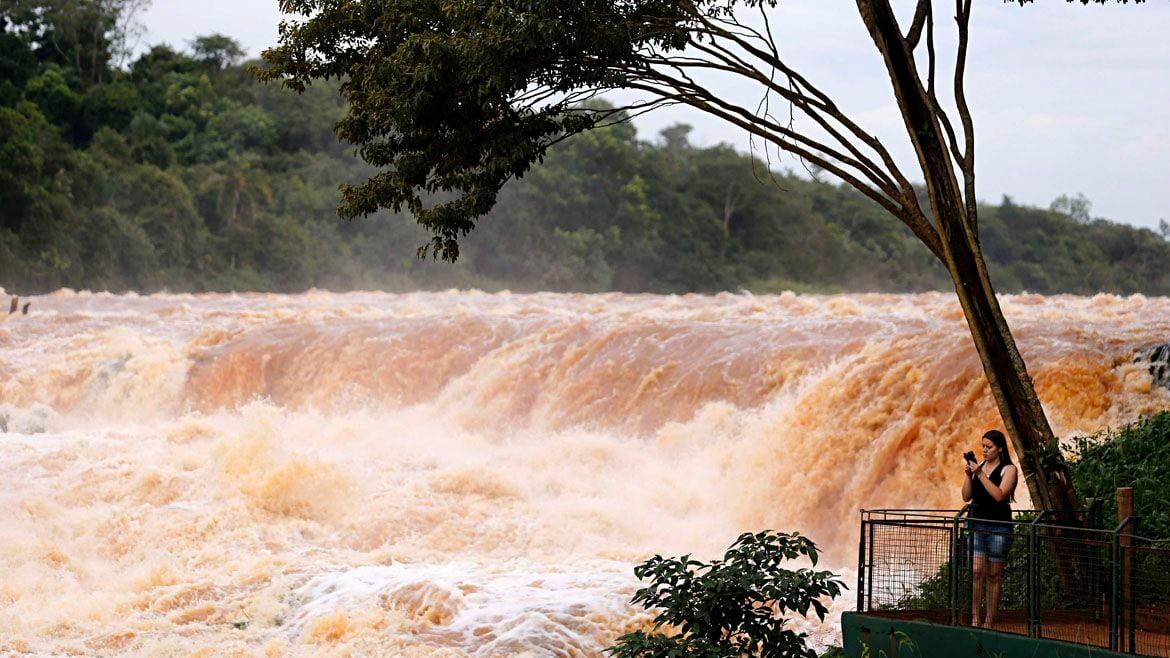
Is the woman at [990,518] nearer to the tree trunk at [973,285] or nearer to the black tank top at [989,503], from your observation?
the black tank top at [989,503]

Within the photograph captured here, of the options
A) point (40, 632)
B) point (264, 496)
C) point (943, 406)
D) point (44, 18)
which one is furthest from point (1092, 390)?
point (44, 18)

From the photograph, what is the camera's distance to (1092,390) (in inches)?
540

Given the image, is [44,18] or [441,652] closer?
[441,652]

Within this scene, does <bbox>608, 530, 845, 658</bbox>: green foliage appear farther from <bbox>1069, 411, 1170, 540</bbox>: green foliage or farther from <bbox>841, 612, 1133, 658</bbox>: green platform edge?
<bbox>1069, 411, 1170, 540</bbox>: green foliage

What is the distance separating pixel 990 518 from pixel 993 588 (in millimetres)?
429

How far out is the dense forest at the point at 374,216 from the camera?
50250mm

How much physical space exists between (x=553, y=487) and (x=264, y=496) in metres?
3.37

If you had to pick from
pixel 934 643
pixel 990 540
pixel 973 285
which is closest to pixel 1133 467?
pixel 973 285

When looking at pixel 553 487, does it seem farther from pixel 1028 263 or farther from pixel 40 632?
pixel 1028 263

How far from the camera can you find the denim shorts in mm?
8280

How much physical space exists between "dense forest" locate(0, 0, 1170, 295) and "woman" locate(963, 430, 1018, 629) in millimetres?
42210

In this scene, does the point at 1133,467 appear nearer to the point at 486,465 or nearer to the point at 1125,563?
the point at 1125,563

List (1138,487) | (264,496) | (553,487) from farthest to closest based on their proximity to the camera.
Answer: (553,487) → (264,496) → (1138,487)

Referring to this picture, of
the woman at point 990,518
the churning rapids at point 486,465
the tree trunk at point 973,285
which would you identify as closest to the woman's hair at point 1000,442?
the woman at point 990,518
